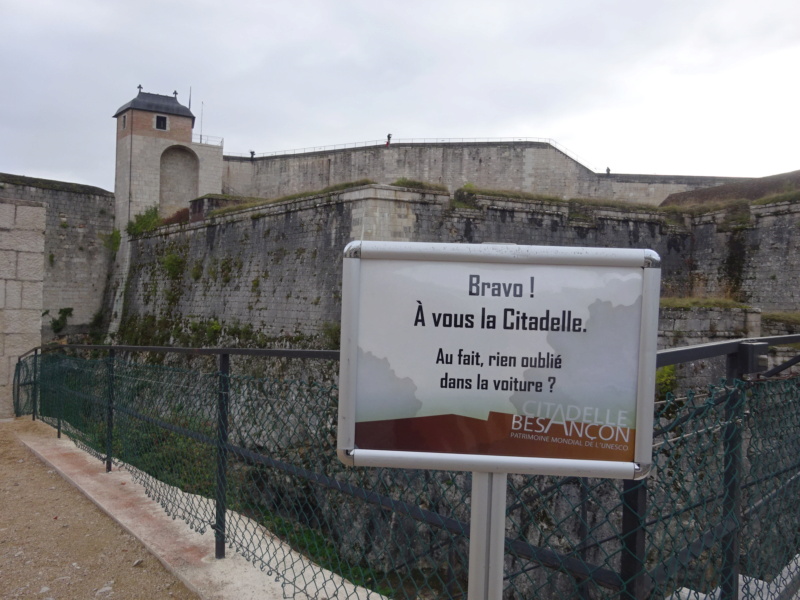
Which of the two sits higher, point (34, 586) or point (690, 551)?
point (690, 551)

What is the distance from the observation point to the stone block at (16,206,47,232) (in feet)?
23.9

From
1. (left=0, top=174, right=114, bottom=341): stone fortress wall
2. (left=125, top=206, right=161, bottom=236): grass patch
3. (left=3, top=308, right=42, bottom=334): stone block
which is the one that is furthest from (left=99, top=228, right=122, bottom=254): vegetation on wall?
(left=3, top=308, right=42, bottom=334): stone block

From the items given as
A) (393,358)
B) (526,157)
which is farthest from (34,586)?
(526,157)

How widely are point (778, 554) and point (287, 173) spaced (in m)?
24.0

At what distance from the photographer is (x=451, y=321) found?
1.64 m

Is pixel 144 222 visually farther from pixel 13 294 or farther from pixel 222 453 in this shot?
pixel 222 453

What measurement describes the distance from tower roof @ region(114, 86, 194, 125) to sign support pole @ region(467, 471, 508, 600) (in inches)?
927

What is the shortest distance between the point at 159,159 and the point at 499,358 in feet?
75.4

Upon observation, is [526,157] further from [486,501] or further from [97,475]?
[486,501]

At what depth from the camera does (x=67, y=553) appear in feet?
10.9

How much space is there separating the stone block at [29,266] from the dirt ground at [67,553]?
11.5 feet

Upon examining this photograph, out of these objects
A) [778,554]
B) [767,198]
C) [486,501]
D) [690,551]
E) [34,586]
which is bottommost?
[34,586]

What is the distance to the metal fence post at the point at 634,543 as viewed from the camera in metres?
1.64

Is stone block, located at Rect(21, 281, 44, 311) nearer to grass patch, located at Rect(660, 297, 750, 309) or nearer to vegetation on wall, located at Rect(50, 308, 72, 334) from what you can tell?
grass patch, located at Rect(660, 297, 750, 309)
